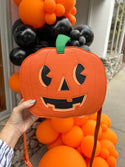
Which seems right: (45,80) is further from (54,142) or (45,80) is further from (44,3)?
(54,142)

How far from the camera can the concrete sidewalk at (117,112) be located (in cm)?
148

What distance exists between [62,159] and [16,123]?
0.49 metres

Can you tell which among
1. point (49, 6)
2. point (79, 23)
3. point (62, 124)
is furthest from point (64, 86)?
point (79, 23)

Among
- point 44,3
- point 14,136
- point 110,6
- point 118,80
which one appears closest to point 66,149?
point 14,136

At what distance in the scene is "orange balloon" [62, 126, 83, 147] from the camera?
1165mm

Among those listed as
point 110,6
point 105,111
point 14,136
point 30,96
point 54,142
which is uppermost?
point 110,6

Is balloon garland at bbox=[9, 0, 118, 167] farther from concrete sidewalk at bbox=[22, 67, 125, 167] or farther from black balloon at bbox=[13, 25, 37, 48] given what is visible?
concrete sidewalk at bbox=[22, 67, 125, 167]

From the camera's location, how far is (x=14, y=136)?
2.48 ft

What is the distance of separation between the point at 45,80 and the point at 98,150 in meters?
0.83

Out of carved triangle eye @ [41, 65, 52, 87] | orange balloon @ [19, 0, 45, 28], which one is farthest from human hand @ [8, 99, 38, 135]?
orange balloon @ [19, 0, 45, 28]

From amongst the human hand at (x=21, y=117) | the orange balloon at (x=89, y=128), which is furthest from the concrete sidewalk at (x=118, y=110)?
the human hand at (x=21, y=117)

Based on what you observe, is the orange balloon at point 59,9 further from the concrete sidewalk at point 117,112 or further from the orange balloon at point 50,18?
the concrete sidewalk at point 117,112

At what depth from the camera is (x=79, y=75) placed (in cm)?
64

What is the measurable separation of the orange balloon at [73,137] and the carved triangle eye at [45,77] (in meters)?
0.71
